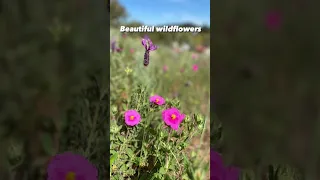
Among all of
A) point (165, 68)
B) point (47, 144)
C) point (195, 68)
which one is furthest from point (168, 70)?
point (47, 144)

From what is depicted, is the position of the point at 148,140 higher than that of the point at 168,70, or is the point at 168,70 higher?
the point at 168,70

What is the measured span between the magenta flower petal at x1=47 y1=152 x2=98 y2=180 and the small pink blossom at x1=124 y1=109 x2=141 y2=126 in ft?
0.43

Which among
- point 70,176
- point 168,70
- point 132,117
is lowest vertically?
point 70,176

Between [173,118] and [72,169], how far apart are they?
0.81 feet

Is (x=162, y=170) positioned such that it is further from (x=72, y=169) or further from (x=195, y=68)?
(x=195, y=68)

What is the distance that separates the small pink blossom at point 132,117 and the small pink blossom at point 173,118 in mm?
74

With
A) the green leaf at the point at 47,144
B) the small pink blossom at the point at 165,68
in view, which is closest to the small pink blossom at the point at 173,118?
the green leaf at the point at 47,144
